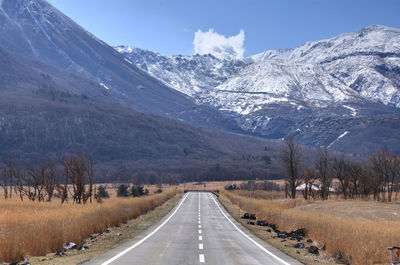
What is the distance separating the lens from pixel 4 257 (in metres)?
15.3

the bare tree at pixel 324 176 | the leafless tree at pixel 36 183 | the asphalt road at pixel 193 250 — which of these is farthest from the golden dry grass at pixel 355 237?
the bare tree at pixel 324 176

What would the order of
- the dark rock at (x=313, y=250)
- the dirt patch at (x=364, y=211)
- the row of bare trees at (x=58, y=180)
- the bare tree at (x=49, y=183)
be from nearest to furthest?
the dark rock at (x=313, y=250) < the dirt patch at (x=364, y=211) < the row of bare trees at (x=58, y=180) < the bare tree at (x=49, y=183)

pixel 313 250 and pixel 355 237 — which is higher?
pixel 355 237

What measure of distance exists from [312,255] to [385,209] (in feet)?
61.3

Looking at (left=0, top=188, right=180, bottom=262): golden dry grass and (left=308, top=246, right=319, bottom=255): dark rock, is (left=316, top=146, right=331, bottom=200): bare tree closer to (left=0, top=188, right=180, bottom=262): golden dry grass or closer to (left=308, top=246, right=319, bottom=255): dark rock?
(left=308, top=246, right=319, bottom=255): dark rock

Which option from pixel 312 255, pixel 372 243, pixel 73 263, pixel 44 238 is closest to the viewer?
pixel 73 263

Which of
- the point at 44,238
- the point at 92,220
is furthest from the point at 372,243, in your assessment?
the point at 92,220

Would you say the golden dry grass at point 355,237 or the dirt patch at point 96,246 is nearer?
the dirt patch at point 96,246

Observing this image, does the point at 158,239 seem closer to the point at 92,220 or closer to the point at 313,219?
the point at 92,220

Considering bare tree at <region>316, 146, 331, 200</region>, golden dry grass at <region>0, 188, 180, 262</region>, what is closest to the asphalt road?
golden dry grass at <region>0, 188, 180, 262</region>

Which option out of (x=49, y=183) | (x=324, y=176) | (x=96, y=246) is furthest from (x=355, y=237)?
(x=324, y=176)

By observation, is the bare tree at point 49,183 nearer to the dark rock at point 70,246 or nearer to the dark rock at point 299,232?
the dark rock at point 70,246

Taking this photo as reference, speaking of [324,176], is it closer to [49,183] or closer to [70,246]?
[49,183]

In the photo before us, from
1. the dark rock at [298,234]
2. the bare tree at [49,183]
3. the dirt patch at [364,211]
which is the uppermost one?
the bare tree at [49,183]
